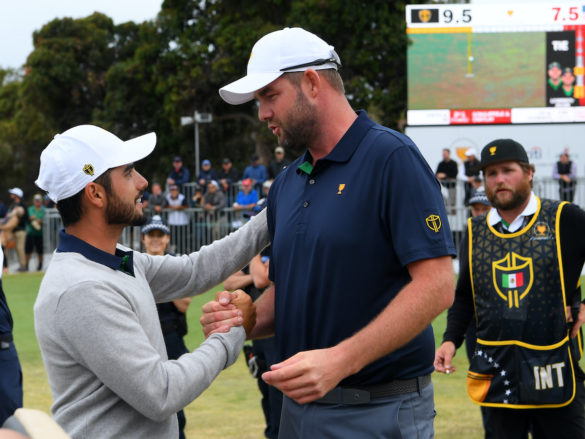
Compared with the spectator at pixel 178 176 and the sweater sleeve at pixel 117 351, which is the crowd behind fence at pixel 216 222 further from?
the sweater sleeve at pixel 117 351

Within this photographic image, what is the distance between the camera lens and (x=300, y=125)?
310 centimetres

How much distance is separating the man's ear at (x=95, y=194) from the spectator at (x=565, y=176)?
18.8 metres

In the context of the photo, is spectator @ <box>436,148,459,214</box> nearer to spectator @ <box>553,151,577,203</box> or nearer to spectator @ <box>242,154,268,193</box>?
spectator @ <box>553,151,577,203</box>

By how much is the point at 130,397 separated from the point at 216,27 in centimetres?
3267

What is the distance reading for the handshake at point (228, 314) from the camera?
10.8ft

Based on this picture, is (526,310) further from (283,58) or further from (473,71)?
(473,71)

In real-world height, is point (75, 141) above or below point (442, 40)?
below

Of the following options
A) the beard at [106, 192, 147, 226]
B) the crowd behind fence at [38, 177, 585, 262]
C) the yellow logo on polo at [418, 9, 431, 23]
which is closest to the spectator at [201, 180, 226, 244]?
the crowd behind fence at [38, 177, 585, 262]

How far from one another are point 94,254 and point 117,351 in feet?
1.49

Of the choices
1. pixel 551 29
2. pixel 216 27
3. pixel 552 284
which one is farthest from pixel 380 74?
pixel 552 284

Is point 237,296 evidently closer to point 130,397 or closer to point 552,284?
point 130,397

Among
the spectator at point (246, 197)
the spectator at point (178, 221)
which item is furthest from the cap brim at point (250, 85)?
the spectator at point (178, 221)

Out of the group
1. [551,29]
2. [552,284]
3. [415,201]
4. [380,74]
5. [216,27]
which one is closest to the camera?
[415,201]

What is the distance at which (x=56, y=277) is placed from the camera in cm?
295
